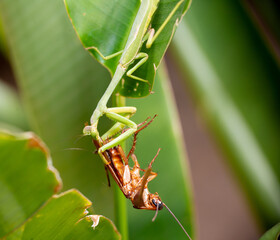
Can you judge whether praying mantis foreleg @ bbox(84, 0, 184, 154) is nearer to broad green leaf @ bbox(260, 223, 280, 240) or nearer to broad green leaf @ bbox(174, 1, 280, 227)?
broad green leaf @ bbox(260, 223, 280, 240)

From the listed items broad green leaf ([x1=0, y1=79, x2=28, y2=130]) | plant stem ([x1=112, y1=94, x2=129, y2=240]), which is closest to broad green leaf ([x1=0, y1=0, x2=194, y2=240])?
plant stem ([x1=112, y1=94, x2=129, y2=240])

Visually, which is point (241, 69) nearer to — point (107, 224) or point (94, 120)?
point (94, 120)

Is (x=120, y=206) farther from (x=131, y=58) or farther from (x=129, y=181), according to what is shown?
(x=131, y=58)

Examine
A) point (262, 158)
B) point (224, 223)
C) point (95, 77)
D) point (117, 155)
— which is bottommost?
point (224, 223)

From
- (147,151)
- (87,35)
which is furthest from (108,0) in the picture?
(147,151)

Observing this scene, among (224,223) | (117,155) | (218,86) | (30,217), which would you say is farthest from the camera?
(224,223)

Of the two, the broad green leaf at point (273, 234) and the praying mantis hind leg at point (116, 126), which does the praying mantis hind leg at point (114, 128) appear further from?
the broad green leaf at point (273, 234)

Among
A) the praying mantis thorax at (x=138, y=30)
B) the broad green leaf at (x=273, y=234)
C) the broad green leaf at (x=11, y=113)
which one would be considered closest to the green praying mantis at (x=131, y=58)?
the praying mantis thorax at (x=138, y=30)
